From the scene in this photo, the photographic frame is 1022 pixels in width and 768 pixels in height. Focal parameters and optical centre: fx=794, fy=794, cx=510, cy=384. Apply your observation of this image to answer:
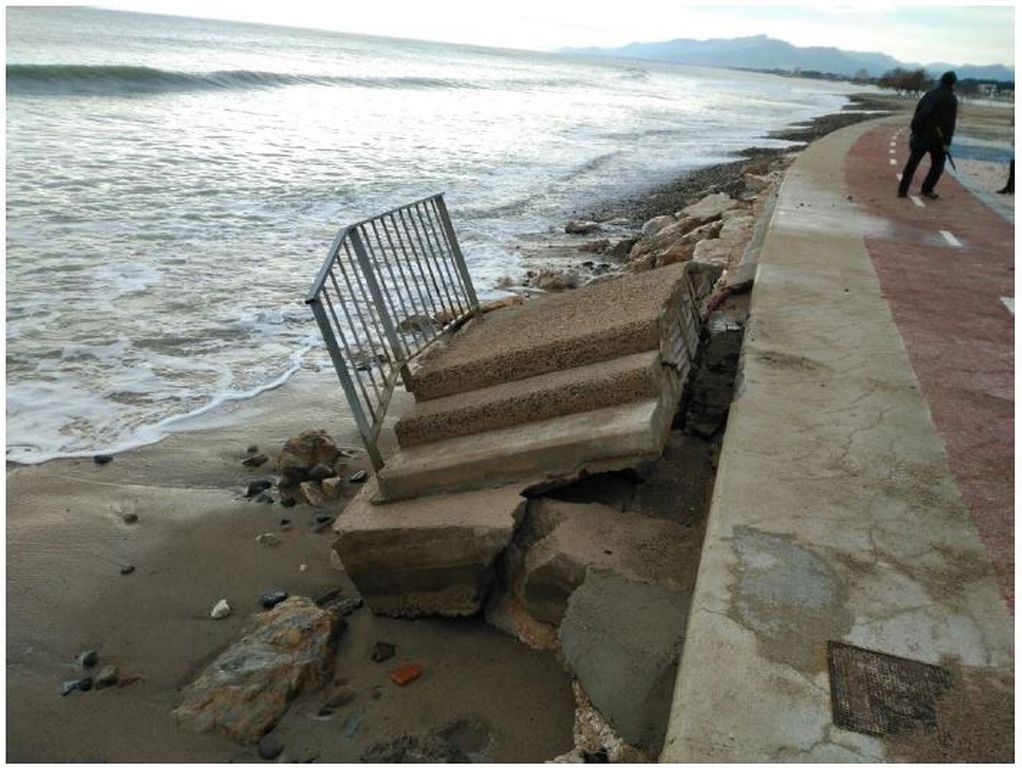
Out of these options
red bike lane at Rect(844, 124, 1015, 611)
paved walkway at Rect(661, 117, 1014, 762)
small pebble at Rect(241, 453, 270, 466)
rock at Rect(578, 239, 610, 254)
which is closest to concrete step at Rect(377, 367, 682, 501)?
paved walkway at Rect(661, 117, 1014, 762)

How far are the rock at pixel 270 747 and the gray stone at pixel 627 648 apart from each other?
3.82 ft

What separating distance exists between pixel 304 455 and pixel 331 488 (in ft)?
1.25

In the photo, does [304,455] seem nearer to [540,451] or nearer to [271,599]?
[271,599]

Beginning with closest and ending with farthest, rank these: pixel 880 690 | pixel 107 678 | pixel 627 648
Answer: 1. pixel 880 690
2. pixel 627 648
3. pixel 107 678

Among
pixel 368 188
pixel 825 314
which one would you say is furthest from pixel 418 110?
pixel 825 314

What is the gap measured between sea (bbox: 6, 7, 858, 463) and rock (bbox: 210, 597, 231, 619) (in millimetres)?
2159

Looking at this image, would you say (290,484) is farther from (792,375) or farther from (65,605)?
(792,375)

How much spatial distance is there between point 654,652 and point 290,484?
306cm

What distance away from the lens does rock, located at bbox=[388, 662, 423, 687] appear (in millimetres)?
3343

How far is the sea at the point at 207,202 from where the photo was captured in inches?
267

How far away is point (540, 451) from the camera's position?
3691 mm

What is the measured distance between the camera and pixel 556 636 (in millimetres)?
3385

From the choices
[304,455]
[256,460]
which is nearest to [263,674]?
[304,455]

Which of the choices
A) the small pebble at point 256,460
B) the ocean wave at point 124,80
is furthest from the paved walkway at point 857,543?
the ocean wave at point 124,80
